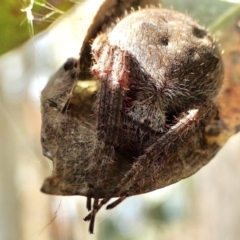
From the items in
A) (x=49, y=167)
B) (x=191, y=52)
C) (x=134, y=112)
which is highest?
(x=191, y=52)

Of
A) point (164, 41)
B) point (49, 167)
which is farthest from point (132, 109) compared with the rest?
point (49, 167)

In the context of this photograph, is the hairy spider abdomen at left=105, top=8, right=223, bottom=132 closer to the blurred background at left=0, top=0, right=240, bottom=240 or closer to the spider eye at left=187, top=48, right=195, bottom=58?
the spider eye at left=187, top=48, right=195, bottom=58

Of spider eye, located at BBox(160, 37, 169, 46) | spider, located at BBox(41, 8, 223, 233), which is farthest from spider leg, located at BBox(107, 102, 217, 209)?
spider eye, located at BBox(160, 37, 169, 46)

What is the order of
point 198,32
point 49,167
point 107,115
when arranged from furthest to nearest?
point 49,167, point 198,32, point 107,115

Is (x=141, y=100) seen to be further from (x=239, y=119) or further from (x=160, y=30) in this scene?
(x=239, y=119)

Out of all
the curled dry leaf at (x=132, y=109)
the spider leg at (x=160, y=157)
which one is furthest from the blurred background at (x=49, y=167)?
the spider leg at (x=160, y=157)

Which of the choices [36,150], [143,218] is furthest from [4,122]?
[143,218]

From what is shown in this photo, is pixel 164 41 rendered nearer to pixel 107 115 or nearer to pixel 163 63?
pixel 163 63

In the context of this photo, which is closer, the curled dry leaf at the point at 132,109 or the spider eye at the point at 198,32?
the curled dry leaf at the point at 132,109

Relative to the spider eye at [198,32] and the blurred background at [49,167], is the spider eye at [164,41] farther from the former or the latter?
the blurred background at [49,167]
